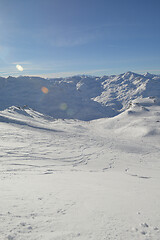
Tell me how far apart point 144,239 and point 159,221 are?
3.80 feet

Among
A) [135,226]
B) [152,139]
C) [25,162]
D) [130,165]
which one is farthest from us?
[152,139]

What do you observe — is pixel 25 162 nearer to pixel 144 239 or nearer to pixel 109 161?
pixel 109 161

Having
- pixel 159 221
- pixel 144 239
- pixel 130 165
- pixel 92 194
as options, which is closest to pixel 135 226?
pixel 144 239

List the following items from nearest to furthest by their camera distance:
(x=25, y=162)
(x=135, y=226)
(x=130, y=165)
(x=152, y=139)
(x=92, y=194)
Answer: (x=135, y=226)
(x=92, y=194)
(x=25, y=162)
(x=130, y=165)
(x=152, y=139)

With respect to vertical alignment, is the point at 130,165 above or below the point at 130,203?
below

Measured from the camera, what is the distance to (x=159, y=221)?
523cm

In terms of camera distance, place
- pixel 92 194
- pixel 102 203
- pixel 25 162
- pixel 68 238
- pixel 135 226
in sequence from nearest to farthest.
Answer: pixel 68 238, pixel 135 226, pixel 102 203, pixel 92 194, pixel 25 162

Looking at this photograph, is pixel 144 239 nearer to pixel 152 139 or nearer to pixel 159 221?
pixel 159 221

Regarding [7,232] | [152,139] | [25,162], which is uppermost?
[7,232]

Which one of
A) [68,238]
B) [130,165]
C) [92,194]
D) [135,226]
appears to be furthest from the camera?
[130,165]

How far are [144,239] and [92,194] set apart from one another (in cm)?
326

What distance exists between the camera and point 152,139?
38906 mm

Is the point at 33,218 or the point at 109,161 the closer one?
the point at 33,218

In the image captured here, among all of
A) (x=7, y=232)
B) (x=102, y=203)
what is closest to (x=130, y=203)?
(x=102, y=203)
